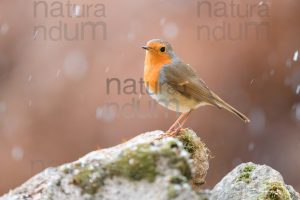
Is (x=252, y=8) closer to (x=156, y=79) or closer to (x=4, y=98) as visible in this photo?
(x=4, y=98)

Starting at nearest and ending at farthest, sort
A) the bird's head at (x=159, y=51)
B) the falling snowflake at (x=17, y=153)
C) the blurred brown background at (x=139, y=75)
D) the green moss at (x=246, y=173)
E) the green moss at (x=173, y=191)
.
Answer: the green moss at (x=173, y=191), the green moss at (x=246, y=173), the bird's head at (x=159, y=51), the blurred brown background at (x=139, y=75), the falling snowflake at (x=17, y=153)

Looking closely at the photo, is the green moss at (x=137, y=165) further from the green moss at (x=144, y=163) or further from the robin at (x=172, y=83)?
the robin at (x=172, y=83)

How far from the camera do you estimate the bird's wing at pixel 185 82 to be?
412 cm

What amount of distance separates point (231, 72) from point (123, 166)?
A: 7.67 m

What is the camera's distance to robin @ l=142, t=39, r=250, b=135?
13.4 ft

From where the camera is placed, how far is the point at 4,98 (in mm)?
10070

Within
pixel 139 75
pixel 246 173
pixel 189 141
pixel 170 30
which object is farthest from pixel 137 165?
pixel 170 30

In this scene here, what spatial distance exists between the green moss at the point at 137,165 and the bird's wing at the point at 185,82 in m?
1.81

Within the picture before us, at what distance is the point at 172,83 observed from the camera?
415 cm

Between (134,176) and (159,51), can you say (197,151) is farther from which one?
(134,176)

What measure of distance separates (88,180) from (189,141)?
5.47 ft

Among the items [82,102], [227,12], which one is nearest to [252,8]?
[227,12]

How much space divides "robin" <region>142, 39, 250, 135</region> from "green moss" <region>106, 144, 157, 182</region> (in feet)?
5.31

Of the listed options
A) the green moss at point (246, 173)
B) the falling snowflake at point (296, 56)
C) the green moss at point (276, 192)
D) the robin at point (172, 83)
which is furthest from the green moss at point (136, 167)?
the falling snowflake at point (296, 56)
